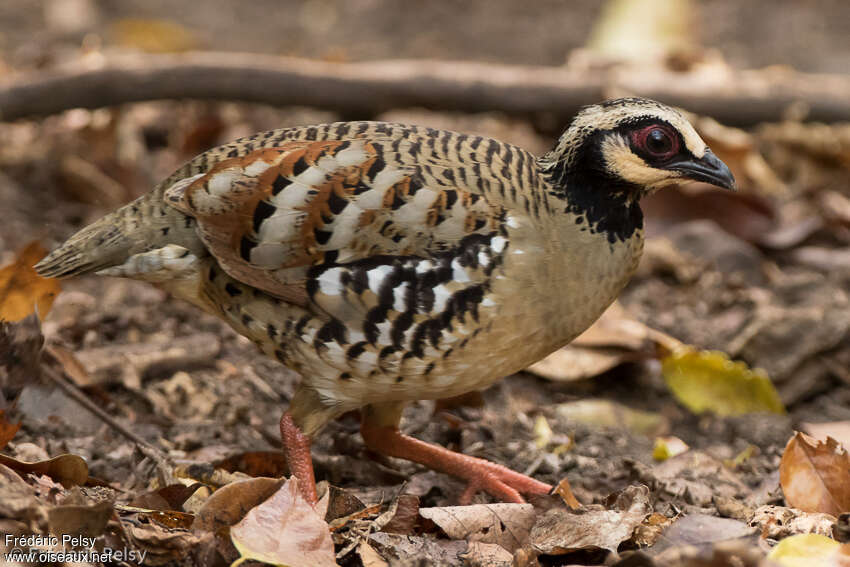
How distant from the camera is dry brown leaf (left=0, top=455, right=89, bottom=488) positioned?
3.76 metres

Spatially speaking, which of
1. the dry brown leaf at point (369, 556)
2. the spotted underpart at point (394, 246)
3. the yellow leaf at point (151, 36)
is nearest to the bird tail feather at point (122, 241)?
the spotted underpart at point (394, 246)

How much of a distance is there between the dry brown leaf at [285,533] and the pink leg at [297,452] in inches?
25.2

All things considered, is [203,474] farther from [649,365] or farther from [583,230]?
[649,365]

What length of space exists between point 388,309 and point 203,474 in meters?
1.01

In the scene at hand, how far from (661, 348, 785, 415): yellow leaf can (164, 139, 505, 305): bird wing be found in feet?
6.56

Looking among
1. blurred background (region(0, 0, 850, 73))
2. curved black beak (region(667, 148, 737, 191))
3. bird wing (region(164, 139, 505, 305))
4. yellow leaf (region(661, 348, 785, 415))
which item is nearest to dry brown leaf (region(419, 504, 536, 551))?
bird wing (region(164, 139, 505, 305))

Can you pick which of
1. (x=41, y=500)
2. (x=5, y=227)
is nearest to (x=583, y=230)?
(x=41, y=500)

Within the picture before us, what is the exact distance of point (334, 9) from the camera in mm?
11570

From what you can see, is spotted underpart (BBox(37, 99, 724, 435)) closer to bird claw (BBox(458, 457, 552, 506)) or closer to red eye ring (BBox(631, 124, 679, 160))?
red eye ring (BBox(631, 124, 679, 160))

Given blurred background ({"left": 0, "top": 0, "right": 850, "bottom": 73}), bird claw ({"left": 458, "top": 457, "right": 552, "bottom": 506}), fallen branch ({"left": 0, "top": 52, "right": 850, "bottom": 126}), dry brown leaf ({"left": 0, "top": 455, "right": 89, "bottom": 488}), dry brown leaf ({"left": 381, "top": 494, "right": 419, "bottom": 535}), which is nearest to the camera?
dry brown leaf ({"left": 0, "top": 455, "right": 89, "bottom": 488})

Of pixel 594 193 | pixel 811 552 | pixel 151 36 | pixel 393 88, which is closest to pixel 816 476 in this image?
Answer: pixel 811 552

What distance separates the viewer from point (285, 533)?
3.46m

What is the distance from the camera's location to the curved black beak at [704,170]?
4.18 metres

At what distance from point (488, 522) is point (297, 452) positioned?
83 cm
